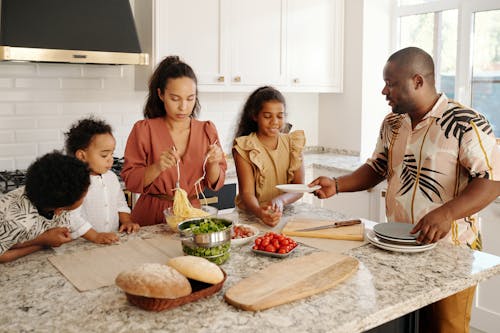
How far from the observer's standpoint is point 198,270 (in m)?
1.26

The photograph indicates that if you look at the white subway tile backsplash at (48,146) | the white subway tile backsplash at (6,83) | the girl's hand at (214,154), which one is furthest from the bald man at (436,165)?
the white subway tile backsplash at (6,83)

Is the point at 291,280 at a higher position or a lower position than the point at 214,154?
lower

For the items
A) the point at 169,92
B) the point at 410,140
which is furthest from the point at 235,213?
the point at 410,140

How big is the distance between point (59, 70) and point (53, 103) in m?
0.22

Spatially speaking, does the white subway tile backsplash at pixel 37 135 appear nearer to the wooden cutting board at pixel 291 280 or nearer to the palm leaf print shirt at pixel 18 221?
the palm leaf print shirt at pixel 18 221

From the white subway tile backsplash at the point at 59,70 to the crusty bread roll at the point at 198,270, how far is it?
249cm

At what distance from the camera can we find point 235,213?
2.22 m

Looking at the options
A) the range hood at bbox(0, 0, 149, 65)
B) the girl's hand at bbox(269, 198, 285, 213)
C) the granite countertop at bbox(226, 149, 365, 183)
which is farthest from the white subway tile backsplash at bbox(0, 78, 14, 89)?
the girl's hand at bbox(269, 198, 285, 213)

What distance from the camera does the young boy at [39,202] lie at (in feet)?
5.03

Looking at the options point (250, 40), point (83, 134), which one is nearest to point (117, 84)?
point (250, 40)

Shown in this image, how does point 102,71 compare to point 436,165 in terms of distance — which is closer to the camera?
point 436,165

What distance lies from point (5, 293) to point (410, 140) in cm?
148

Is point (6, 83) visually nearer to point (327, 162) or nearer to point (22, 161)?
point (22, 161)

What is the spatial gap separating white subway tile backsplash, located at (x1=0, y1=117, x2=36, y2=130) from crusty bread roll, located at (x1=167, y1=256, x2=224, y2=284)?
2.42 m
